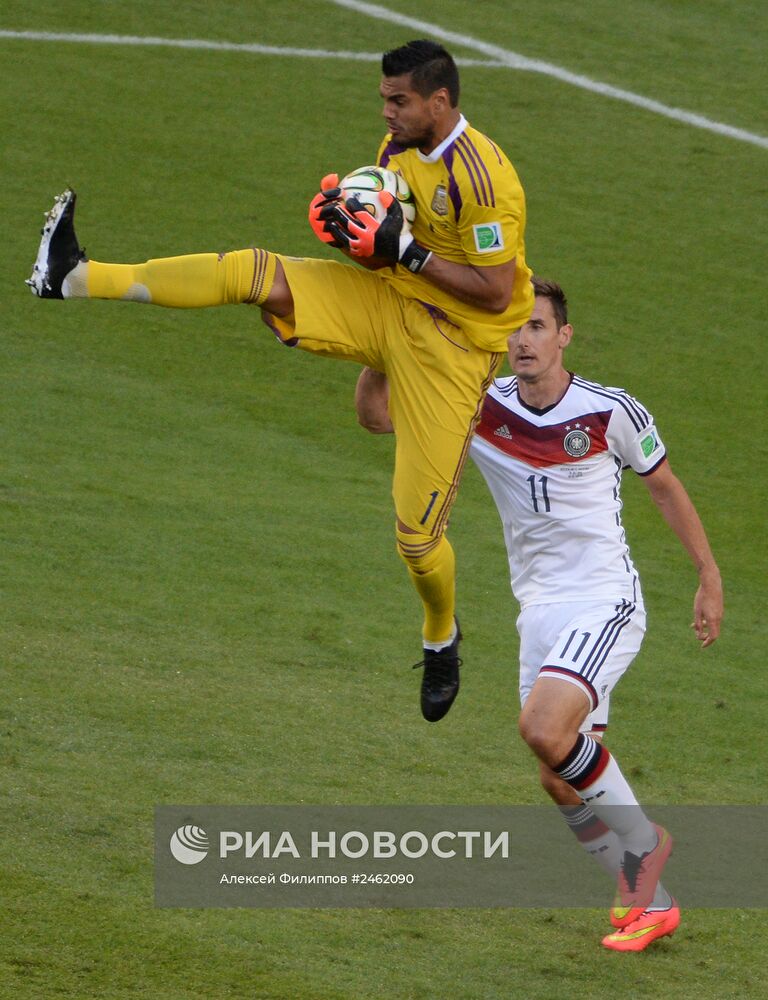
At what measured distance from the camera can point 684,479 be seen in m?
11.7

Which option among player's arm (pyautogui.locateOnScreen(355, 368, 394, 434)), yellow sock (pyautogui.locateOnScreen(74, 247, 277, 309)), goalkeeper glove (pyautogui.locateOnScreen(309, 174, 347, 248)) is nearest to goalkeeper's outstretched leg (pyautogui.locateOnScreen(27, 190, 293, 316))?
yellow sock (pyautogui.locateOnScreen(74, 247, 277, 309))

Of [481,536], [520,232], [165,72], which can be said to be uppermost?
[520,232]

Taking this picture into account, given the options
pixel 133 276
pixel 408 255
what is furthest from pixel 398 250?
pixel 133 276

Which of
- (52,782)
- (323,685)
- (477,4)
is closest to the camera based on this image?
(52,782)

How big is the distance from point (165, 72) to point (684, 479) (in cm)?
898

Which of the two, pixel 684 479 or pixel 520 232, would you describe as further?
pixel 684 479

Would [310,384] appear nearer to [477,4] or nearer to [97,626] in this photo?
[97,626]

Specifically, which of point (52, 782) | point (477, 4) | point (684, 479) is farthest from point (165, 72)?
point (52, 782)

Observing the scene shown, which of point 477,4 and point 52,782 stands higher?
point 477,4

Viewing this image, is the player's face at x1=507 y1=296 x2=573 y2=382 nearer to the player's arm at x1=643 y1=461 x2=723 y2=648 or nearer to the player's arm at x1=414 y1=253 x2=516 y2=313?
the player's arm at x1=414 y1=253 x2=516 y2=313

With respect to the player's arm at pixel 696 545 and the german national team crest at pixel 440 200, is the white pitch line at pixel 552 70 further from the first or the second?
the german national team crest at pixel 440 200

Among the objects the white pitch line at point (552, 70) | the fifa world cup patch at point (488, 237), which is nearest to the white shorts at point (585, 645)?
the fifa world cup patch at point (488, 237)

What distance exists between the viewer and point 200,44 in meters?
18.6

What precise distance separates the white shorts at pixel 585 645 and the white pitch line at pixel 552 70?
1325 centimetres
